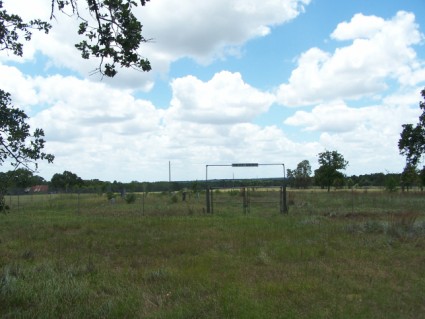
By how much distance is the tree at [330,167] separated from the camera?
68.4 metres

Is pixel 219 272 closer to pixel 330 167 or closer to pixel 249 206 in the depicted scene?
pixel 249 206

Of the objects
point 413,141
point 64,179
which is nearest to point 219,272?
point 413,141

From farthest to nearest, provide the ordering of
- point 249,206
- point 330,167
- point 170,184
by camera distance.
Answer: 1. point 330,167
2. point 170,184
3. point 249,206

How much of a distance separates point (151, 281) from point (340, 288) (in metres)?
3.42

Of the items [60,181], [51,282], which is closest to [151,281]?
[51,282]

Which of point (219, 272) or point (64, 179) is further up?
point (64, 179)

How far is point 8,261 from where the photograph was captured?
417 inches

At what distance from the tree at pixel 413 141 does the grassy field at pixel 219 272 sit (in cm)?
2188

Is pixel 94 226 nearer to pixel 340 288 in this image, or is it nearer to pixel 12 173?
pixel 12 173

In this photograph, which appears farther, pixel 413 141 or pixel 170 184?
pixel 170 184

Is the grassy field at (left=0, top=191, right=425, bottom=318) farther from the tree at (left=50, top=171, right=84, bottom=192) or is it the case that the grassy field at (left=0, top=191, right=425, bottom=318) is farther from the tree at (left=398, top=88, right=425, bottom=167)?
the tree at (left=50, top=171, right=84, bottom=192)

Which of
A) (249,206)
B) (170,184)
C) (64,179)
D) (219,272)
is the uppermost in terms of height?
(64,179)

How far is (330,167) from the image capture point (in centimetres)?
6825

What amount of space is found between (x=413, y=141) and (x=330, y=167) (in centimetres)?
3292
